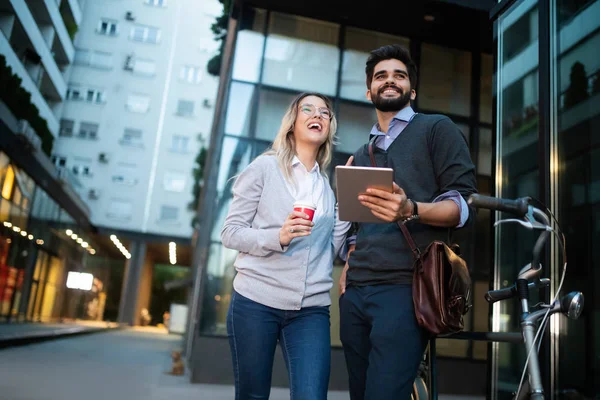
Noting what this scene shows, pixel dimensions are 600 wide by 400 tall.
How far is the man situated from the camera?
223 centimetres

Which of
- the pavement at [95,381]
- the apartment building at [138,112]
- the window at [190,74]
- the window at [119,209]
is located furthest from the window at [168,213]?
the pavement at [95,381]

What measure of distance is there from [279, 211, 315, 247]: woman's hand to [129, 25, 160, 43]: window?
40.5 m

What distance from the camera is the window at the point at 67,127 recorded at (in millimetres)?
37219

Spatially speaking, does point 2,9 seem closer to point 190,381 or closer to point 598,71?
point 190,381

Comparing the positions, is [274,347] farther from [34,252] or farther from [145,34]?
[145,34]

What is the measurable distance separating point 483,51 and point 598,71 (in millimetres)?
7575

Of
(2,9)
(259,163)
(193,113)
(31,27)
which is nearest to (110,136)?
(193,113)

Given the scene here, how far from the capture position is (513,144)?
4.40m

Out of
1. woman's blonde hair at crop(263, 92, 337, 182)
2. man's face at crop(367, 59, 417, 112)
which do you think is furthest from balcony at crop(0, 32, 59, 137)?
man's face at crop(367, 59, 417, 112)

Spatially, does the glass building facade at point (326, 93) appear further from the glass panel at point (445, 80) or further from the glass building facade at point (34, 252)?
the glass building facade at point (34, 252)

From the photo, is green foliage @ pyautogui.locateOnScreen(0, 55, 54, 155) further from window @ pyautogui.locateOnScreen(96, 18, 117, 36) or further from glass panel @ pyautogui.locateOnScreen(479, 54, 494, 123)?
window @ pyautogui.locateOnScreen(96, 18, 117, 36)

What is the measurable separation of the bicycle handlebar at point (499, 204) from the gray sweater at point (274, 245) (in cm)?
99

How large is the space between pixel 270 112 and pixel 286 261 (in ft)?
24.5

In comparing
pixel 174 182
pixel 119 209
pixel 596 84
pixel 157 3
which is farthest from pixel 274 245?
pixel 157 3
